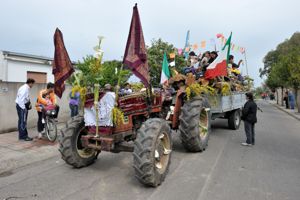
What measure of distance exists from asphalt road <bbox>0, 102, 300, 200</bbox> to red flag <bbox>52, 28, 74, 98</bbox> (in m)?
1.73

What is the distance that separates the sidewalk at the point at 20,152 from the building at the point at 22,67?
25.2 feet

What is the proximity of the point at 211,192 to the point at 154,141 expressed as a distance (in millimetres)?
1213

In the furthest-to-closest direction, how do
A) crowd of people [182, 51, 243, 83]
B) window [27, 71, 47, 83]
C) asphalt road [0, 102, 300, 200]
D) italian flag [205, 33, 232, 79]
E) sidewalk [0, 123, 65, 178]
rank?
window [27, 71, 47, 83] → crowd of people [182, 51, 243, 83] → italian flag [205, 33, 232, 79] → sidewalk [0, 123, 65, 178] → asphalt road [0, 102, 300, 200]

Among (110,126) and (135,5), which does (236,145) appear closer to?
(110,126)

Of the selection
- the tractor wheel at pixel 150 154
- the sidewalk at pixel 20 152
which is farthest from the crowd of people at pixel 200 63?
the sidewalk at pixel 20 152

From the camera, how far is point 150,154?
4121mm

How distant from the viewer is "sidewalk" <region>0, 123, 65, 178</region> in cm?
Answer: 571

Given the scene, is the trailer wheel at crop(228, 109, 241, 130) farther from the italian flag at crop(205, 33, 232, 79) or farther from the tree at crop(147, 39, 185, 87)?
the tree at crop(147, 39, 185, 87)

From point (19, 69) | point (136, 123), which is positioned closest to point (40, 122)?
point (136, 123)

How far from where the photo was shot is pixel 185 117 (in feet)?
19.4

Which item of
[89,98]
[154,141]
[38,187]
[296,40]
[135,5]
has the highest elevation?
[296,40]

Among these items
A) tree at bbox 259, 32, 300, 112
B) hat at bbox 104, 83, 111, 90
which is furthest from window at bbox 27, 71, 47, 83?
tree at bbox 259, 32, 300, 112

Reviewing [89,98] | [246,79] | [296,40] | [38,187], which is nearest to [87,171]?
[38,187]

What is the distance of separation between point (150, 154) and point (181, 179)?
1.02 meters
